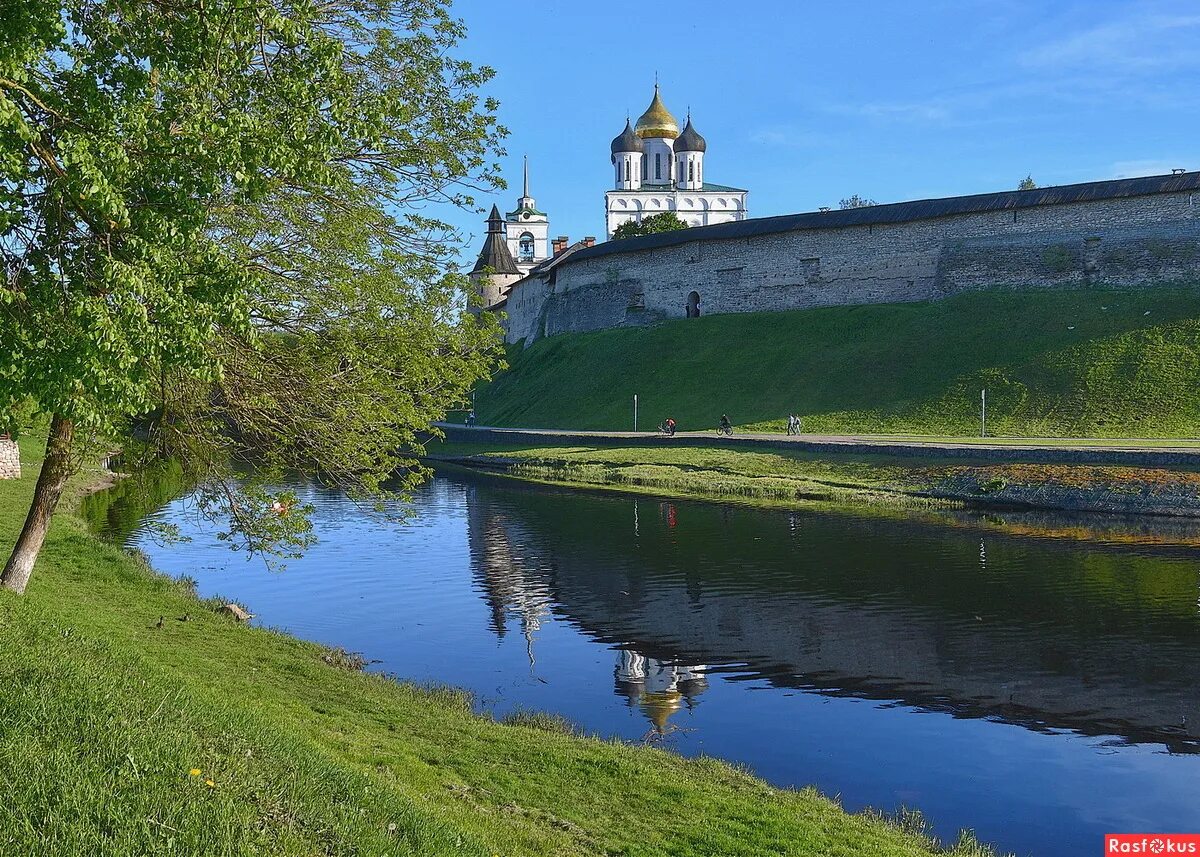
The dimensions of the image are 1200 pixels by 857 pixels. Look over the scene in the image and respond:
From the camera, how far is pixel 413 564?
2184 centimetres

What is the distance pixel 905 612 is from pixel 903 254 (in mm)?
38286

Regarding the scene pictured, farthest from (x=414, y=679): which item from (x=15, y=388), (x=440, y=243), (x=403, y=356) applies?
(x=15, y=388)

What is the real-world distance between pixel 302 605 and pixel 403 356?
A: 714 centimetres

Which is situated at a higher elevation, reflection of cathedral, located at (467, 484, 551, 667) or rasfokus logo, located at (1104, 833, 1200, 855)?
reflection of cathedral, located at (467, 484, 551, 667)

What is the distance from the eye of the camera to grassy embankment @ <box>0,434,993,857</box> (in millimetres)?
4820

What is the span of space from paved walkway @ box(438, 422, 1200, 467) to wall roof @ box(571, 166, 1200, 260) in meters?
16.4

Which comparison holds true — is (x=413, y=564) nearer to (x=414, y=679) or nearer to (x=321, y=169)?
(x=414, y=679)

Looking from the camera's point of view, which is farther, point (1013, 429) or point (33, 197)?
point (1013, 429)

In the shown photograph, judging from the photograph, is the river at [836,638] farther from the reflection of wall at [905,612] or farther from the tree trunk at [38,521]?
the tree trunk at [38,521]

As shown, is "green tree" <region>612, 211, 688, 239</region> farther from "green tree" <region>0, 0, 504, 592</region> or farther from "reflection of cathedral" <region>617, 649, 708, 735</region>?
"green tree" <region>0, 0, 504, 592</region>

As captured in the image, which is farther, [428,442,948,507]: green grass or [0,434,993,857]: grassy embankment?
[428,442,948,507]: green grass

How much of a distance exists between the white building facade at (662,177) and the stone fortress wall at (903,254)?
47.7 meters

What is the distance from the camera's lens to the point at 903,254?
52.2m

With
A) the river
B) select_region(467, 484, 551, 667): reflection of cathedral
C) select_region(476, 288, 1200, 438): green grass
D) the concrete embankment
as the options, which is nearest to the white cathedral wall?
select_region(476, 288, 1200, 438): green grass
